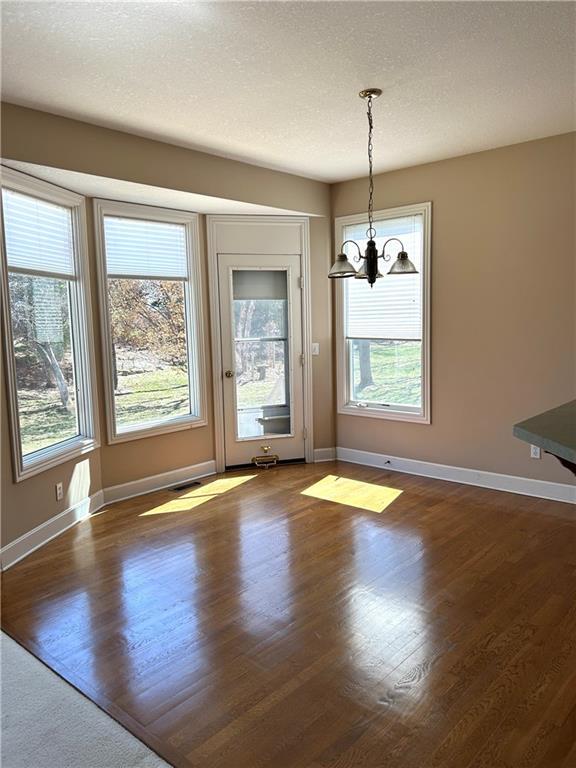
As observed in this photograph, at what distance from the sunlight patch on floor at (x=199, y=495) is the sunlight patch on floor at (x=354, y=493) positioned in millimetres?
702

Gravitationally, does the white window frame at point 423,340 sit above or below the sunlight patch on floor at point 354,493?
above

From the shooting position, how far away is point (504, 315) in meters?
4.46

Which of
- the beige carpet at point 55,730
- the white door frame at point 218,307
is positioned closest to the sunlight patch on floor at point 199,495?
the white door frame at point 218,307

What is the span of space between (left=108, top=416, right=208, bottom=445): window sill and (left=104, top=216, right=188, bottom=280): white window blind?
130 cm

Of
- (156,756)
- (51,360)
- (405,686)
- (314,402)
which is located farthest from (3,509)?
(314,402)

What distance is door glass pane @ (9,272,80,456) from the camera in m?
3.62

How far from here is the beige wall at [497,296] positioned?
416cm

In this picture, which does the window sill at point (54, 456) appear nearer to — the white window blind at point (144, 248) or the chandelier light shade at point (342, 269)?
the white window blind at point (144, 248)

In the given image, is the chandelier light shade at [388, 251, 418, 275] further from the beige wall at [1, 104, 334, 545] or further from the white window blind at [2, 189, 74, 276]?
the white window blind at [2, 189, 74, 276]

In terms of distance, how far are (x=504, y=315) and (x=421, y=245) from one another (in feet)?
3.24

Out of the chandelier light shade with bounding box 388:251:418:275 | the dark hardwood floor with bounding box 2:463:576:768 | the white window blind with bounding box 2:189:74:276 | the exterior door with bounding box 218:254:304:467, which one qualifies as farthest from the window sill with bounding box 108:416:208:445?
the chandelier light shade with bounding box 388:251:418:275

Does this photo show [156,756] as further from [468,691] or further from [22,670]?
[468,691]

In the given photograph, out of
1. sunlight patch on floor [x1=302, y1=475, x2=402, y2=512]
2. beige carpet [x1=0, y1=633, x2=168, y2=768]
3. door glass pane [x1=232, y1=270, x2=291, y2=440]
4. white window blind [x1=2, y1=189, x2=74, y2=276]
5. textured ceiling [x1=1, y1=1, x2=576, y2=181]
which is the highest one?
textured ceiling [x1=1, y1=1, x2=576, y2=181]

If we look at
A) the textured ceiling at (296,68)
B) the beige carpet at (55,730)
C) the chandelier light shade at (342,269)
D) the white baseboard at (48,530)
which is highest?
the textured ceiling at (296,68)
